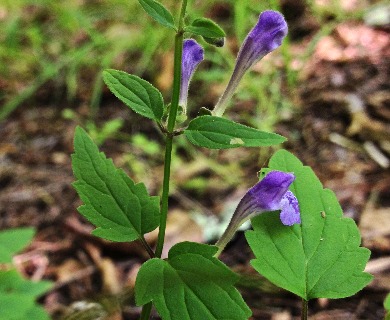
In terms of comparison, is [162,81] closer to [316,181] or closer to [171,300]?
[316,181]

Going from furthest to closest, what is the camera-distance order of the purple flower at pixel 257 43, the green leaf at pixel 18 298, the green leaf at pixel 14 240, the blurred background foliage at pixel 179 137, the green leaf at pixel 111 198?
the blurred background foliage at pixel 179 137
the green leaf at pixel 14 240
the green leaf at pixel 18 298
the purple flower at pixel 257 43
the green leaf at pixel 111 198

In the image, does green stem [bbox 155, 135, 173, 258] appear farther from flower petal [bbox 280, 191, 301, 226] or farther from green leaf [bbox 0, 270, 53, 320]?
green leaf [bbox 0, 270, 53, 320]

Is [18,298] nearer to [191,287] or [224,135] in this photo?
[191,287]

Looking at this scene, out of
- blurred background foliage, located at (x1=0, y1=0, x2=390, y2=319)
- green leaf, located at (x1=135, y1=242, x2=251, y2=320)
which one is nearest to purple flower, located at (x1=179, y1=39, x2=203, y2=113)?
green leaf, located at (x1=135, y1=242, x2=251, y2=320)

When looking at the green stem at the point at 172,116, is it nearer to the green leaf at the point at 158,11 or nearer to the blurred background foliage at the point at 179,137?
the green leaf at the point at 158,11

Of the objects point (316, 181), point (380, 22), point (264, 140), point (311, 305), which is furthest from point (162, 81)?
point (264, 140)

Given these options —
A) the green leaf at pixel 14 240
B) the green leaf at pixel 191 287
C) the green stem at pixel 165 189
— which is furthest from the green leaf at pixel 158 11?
the green leaf at pixel 14 240
